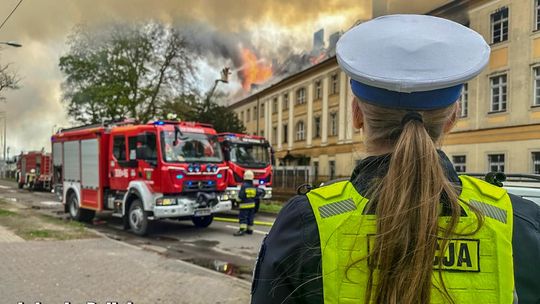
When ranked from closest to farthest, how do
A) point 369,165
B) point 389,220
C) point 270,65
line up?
point 389,220, point 369,165, point 270,65

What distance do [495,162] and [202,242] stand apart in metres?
14.6

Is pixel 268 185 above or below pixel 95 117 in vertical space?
below

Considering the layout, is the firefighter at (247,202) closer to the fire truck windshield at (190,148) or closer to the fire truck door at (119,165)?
the fire truck windshield at (190,148)

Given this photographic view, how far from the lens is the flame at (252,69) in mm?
31158

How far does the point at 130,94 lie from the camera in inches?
1111

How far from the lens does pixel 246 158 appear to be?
48.3 feet

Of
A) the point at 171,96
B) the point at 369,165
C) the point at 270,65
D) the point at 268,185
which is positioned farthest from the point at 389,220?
the point at 270,65

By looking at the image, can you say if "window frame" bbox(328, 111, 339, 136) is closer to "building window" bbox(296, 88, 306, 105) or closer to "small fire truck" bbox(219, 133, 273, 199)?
"building window" bbox(296, 88, 306, 105)

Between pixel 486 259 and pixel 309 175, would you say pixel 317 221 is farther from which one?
pixel 309 175

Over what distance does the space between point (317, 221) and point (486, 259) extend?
378 millimetres

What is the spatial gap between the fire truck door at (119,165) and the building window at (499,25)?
46.2 feet

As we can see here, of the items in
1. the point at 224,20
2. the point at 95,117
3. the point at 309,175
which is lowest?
the point at 309,175

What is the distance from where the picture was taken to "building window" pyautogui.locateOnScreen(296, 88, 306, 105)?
36.2m

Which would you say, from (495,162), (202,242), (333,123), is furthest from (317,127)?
(202,242)
